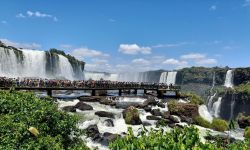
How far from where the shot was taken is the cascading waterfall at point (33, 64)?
82.4 m

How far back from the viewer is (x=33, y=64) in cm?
9269

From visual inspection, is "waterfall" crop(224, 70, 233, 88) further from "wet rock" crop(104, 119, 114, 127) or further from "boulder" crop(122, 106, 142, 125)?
"wet rock" crop(104, 119, 114, 127)

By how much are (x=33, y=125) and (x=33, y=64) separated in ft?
250

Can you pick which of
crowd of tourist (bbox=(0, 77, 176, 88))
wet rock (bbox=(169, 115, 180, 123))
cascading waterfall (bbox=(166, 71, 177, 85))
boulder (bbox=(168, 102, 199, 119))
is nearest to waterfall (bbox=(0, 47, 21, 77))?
crowd of tourist (bbox=(0, 77, 176, 88))

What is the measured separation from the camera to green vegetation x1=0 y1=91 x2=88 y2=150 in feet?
55.2

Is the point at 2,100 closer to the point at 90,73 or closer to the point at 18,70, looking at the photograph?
the point at 18,70

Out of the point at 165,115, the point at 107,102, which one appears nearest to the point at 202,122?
the point at 165,115

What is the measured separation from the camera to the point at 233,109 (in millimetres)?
82188

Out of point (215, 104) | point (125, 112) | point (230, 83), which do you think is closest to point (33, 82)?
point (125, 112)

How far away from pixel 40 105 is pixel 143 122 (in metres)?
20.2

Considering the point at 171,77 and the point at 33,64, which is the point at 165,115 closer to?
A: the point at 33,64

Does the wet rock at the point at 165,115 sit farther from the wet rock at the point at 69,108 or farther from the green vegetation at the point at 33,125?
the green vegetation at the point at 33,125

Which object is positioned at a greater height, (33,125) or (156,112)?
(33,125)

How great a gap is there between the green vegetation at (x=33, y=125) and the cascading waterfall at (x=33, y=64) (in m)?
61.0
